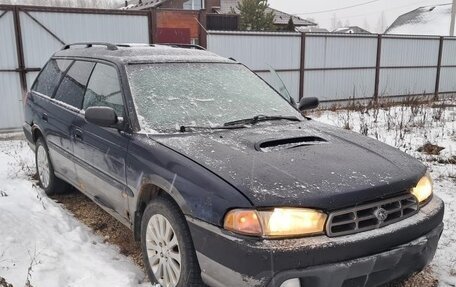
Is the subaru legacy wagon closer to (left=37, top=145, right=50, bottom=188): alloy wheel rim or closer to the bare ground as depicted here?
the bare ground

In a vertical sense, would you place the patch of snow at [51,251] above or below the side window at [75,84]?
below

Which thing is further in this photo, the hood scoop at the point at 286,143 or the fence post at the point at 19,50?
the fence post at the point at 19,50

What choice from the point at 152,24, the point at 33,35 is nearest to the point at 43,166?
the point at 33,35

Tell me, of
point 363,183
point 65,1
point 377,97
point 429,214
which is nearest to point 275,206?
point 363,183

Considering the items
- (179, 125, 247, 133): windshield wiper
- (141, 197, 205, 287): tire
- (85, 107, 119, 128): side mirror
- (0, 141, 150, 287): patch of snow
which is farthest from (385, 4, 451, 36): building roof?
(141, 197, 205, 287): tire

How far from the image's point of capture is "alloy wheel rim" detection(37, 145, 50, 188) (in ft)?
16.4

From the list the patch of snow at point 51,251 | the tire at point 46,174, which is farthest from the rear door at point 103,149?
the tire at point 46,174

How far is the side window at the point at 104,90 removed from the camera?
3.58 metres

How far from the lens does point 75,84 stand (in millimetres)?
4387

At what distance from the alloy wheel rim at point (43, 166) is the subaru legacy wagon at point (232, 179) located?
2.82ft

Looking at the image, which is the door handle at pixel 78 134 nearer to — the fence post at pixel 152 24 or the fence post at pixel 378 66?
the fence post at pixel 152 24

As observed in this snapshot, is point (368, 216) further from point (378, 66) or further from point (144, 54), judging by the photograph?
point (378, 66)

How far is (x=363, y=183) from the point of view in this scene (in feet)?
8.34

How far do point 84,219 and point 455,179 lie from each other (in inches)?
167
